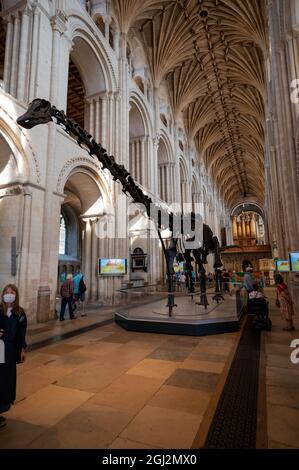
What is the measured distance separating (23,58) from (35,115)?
6.00 metres

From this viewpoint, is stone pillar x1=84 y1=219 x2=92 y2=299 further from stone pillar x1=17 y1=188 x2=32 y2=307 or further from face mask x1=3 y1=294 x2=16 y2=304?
face mask x1=3 y1=294 x2=16 y2=304

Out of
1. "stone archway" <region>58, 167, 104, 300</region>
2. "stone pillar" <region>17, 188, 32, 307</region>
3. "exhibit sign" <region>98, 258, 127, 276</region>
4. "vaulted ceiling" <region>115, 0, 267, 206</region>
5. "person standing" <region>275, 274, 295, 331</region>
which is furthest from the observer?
"vaulted ceiling" <region>115, 0, 267, 206</region>

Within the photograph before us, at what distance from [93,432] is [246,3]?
21.3m

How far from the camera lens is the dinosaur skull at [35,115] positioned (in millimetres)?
3807

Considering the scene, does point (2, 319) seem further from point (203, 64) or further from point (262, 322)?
point (203, 64)

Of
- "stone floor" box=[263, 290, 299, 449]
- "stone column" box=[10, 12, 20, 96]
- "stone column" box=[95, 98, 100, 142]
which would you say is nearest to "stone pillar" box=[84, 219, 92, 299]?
"stone column" box=[95, 98, 100, 142]

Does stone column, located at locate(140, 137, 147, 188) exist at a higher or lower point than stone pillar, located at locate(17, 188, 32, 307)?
higher

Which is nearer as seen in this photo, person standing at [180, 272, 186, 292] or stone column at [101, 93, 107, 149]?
stone column at [101, 93, 107, 149]

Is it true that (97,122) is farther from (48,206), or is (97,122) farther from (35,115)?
(35,115)

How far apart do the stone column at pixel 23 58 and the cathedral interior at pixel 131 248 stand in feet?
0.13

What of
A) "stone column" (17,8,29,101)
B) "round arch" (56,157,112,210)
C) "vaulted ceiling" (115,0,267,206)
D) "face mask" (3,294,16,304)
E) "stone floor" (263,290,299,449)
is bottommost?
"stone floor" (263,290,299,449)

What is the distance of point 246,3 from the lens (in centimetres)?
1546

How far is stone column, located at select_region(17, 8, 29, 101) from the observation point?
781 cm

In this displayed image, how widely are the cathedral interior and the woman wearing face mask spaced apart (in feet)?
0.19
